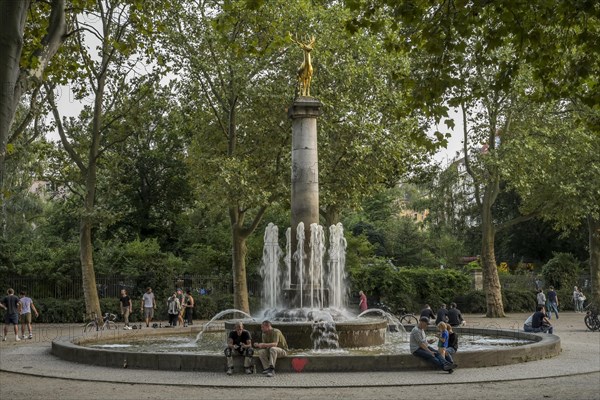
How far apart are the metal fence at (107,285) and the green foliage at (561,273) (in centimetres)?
1834

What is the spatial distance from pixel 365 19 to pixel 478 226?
4561cm

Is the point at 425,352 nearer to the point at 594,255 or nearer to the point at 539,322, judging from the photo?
the point at 539,322

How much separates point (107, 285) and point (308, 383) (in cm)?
2467

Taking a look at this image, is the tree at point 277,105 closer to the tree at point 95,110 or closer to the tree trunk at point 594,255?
the tree at point 95,110

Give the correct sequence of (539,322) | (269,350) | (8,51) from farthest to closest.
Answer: (539,322), (269,350), (8,51)

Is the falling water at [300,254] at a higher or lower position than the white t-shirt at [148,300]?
higher

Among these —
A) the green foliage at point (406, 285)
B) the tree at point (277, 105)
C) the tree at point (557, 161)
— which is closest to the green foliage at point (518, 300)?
the green foliage at point (406, 285)

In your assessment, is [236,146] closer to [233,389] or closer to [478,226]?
[233,389]

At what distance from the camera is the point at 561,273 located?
1850 inches

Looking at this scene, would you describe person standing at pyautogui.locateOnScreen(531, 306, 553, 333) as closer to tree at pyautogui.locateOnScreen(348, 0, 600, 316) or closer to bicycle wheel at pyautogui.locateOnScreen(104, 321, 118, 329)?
tree at pyautogui.locateOnScreen(348, 0, 600, 316)

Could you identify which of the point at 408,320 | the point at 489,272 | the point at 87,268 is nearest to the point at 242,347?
the point at 408,320

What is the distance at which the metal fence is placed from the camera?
34875 mm

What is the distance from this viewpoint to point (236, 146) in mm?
34219

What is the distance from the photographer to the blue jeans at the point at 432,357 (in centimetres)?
1540
